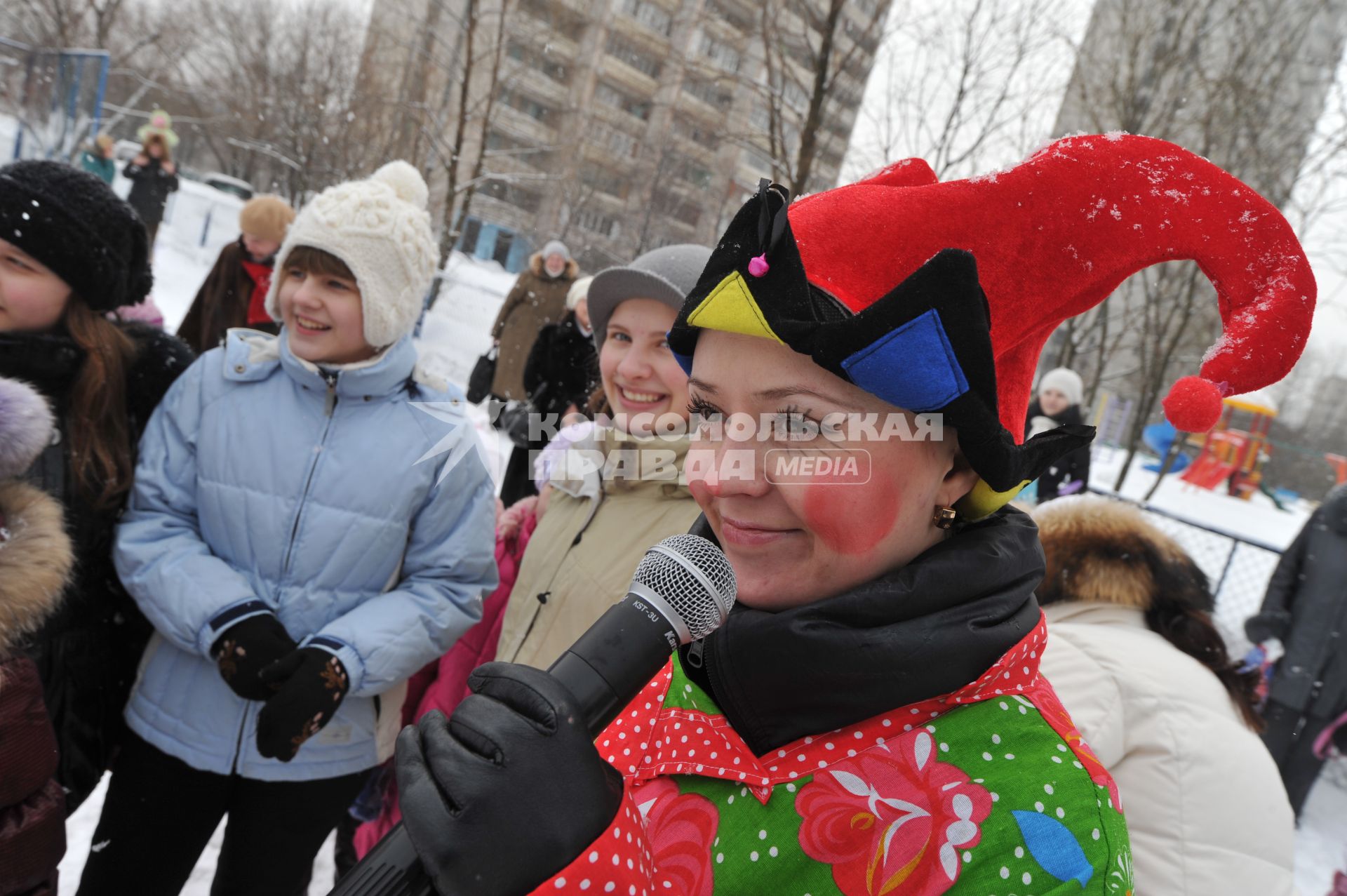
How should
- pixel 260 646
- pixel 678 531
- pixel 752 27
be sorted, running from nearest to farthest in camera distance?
1. pixel 260 646
2. pixel 678 531
3. pixel 752 27

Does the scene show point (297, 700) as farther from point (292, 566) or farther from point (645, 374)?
point (645, 374)

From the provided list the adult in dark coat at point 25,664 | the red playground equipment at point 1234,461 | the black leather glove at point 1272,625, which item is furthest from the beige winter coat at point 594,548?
the red playground equipment at point 1234,461

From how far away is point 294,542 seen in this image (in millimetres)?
2193

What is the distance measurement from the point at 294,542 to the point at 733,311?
164 centimetres

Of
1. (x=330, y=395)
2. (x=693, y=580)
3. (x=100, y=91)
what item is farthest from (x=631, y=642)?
(x=100, y=91)

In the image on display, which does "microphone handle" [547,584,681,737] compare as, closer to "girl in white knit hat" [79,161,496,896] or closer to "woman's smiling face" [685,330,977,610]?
"woman's smiling face" [685,330,977,610]

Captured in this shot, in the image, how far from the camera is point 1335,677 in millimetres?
4414

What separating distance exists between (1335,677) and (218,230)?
86.8 ft

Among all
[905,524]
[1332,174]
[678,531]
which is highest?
[1332,174]

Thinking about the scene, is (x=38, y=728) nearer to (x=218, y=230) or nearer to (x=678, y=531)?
(x=678, y=531)

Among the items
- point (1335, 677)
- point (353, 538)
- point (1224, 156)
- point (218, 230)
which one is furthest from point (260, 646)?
point (218, 230)

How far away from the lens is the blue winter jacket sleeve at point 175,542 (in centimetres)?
204

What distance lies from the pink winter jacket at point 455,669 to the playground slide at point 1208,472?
19.6m

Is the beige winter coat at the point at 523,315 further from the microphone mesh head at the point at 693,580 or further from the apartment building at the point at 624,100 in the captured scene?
the microphone mesh head at the point at 693,580
